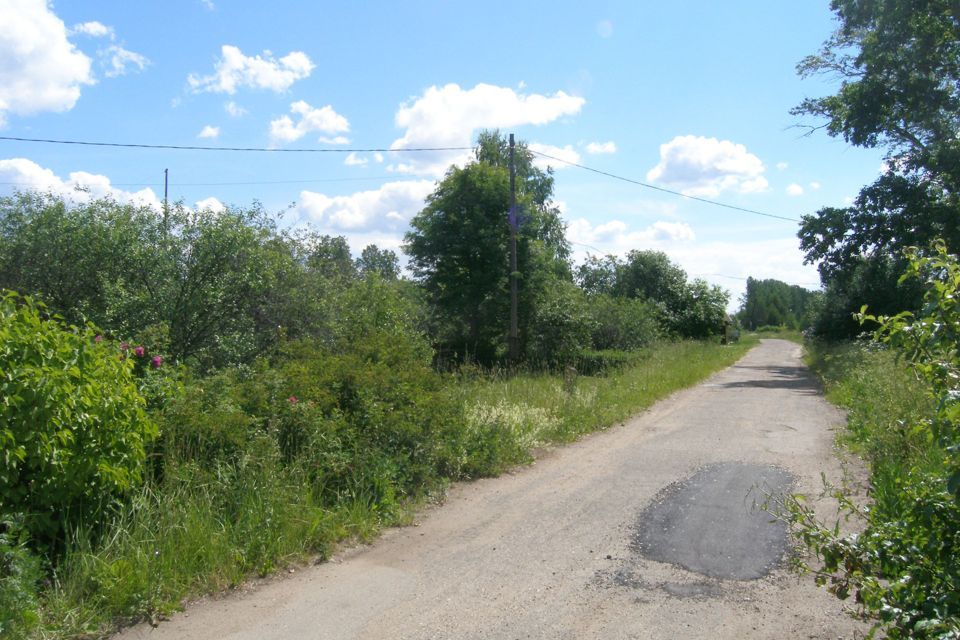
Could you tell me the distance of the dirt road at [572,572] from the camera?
4.36 m

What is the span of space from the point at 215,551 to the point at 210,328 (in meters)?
7.32

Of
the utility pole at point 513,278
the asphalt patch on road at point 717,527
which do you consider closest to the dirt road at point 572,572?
the asphalt patch on road at point 717,527

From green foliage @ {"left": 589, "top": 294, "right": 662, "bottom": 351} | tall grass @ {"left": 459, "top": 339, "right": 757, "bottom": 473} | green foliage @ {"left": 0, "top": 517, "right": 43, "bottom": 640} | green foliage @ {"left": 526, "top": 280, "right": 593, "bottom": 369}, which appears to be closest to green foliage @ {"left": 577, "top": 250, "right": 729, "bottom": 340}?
Result: green foliage @ {"left": 589, "top": 294, "right": 662, "bottom": 351}

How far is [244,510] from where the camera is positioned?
5633 mm

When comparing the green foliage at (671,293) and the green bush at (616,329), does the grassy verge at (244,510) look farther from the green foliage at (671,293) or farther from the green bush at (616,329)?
the green foliage at (671,293)

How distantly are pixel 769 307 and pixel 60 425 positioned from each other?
132179 millimetres

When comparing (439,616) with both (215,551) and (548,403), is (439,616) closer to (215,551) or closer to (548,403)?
(215,551)

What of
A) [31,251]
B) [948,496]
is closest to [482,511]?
[948,496]

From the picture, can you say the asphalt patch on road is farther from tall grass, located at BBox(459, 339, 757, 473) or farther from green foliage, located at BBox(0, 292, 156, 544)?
green foliage, located at BBox(0, 292, 156, 544)

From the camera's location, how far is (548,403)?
1185 centimetres

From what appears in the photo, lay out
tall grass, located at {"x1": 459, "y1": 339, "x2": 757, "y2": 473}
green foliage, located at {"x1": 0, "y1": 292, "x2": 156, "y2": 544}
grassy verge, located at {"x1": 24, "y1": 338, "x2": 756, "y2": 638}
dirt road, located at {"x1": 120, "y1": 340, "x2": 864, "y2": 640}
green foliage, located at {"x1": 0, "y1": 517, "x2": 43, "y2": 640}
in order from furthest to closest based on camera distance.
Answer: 1. tall grass, located at {"x1": 459, "y1": 339, "x2": 757, "y2": 473}
2. grassy verge, located at {"x1": 24, "y1": 338, "x2": 756, "y2": 638}
3. dirt road, located at {"x1": 120, "y1": 340, "x2": 864, "y2": 640}
4. green foliage, located at {"x1": 0, "y1": 292, "x2": 156, "y2": 544}
5. green foliage, located at {"x1": 0, "y1": 517, "x2": 43, "y2": 640}

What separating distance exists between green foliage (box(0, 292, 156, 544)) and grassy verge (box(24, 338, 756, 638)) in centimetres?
27

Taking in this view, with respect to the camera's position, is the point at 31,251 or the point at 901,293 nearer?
the point at 31,251

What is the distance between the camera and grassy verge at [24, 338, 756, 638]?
455cm
